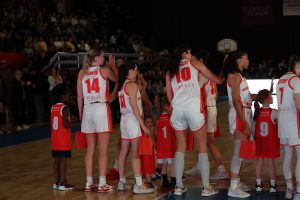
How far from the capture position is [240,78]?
657cm

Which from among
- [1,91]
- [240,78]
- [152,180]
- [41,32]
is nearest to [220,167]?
[152,180]

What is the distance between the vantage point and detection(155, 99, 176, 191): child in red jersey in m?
7.12

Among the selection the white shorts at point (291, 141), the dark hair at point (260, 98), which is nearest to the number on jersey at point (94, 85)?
the dark hair at point (260, 98)

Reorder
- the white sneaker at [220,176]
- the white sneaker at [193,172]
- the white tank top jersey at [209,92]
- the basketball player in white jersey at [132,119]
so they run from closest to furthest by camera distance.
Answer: the basketball player in white jersey at [132,119]
the white sneaker at [220,176]
the white tank top jersey at [209,92]
the white sneaker at [193,172]

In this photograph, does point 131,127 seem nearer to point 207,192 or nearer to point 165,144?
point 165,144

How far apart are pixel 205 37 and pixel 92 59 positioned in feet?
71.2

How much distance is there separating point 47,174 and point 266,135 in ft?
10.7

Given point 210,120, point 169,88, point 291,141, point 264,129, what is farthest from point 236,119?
point 210,120

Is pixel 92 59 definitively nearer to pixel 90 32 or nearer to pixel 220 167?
pixel 220 167

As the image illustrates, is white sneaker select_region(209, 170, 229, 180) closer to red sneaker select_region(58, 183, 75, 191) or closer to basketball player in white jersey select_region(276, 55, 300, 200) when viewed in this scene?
basketball player in white jersey select_region(276, 55, 300, 200)

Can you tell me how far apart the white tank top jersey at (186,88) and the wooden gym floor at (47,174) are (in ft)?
3.29

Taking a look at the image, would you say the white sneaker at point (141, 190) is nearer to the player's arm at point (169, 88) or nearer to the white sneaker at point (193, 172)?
the player's arm at point (169, 88)

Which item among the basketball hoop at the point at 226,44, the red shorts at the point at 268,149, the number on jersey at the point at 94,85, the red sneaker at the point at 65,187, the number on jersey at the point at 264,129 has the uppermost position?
the basketball hoop at the point at 226,44

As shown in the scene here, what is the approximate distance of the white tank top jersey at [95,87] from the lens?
694cm
